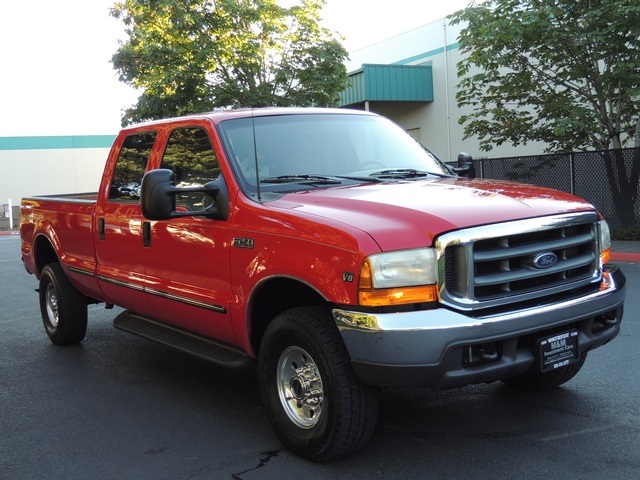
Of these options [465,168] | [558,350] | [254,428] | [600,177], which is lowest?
[254,428]

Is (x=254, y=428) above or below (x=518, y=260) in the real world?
below

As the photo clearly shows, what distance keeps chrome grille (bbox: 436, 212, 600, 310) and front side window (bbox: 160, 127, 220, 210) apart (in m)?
1.90

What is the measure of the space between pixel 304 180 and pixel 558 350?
1.87 meters

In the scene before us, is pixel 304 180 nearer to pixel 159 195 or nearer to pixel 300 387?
pixel 159 195

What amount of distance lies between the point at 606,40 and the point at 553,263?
39.0ft

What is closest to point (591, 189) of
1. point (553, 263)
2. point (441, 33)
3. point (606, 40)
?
point (606, 40)

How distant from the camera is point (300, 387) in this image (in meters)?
4.20

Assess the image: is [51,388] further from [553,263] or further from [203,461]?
[553,263]

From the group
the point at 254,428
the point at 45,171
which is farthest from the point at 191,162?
the point at 45,171

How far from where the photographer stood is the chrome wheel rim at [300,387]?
4070 mm

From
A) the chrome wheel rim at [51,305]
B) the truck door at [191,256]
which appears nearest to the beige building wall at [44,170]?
Answer: the chrome wheel rim at [51,305]

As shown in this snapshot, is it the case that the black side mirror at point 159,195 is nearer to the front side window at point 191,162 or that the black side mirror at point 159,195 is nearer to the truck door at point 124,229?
the front side window at point 191,162

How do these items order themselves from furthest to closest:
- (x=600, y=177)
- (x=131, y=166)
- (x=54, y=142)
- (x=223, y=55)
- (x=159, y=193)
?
(x=54, y=142)
(x=223, y=55)
(x=600, y=177)
(x=131, y=166)
(x=159, y=193)

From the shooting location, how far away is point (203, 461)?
419 cm
